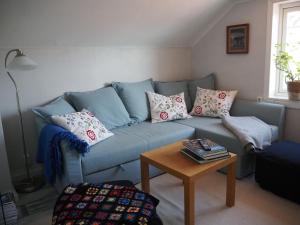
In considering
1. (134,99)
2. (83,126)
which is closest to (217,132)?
(134,99)

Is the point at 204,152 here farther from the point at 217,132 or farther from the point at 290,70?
the point at 290,70

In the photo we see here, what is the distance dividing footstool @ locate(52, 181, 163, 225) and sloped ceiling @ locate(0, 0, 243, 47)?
1.57m

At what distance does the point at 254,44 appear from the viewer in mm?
3178

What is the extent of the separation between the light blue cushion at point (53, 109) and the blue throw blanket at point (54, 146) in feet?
0.54

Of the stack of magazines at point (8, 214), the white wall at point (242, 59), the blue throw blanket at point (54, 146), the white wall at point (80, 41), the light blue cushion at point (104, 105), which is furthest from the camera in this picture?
the white wall at point (242, 59)

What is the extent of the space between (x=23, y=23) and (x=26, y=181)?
1503 millimetres

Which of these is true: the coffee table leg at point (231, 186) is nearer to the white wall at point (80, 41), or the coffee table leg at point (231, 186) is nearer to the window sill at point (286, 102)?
the window sill at point (286, 102)

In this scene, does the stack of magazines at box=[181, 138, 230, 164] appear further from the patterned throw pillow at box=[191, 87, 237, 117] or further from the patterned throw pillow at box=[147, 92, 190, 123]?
the patterned throw pillow at box=[191, 87, 237, 117]

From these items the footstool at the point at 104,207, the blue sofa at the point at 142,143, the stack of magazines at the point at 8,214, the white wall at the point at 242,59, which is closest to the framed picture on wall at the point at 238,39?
the white wall at the point at 242,59

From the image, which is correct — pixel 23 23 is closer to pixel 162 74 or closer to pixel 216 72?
pixel 162 74

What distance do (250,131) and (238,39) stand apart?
4.43 feet

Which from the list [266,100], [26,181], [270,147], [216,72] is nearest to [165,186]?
[270,147]

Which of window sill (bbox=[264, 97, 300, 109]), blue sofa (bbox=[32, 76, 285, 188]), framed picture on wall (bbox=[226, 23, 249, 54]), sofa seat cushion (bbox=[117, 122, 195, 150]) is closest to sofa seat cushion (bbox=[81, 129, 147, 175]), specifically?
blue sofa (bbox=[32, 76, 285, 188])

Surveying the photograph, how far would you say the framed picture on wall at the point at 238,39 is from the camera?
3.24m
